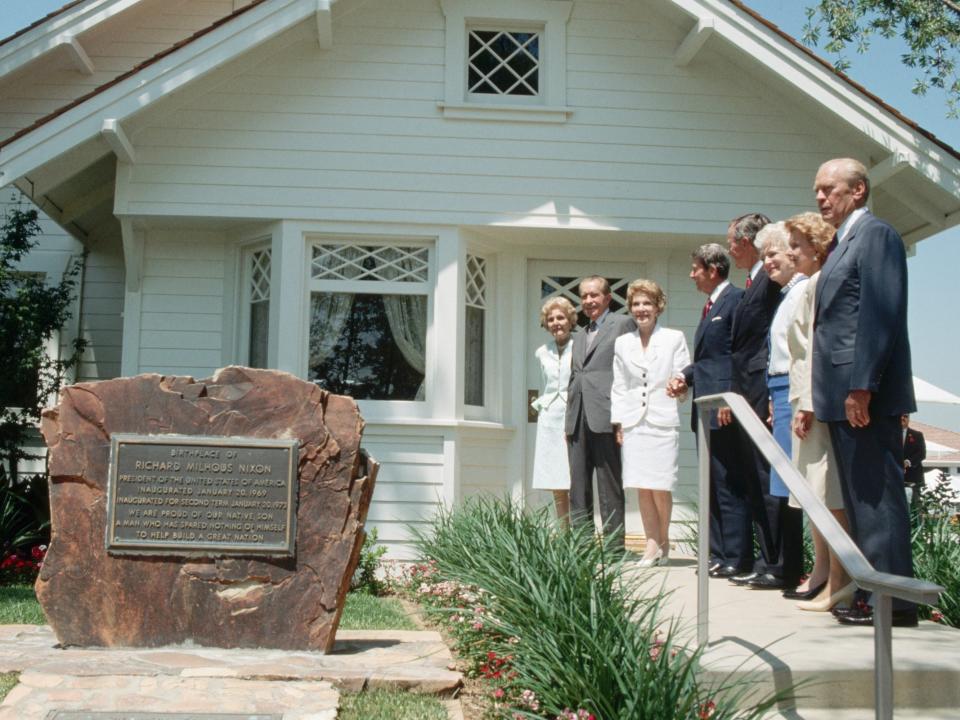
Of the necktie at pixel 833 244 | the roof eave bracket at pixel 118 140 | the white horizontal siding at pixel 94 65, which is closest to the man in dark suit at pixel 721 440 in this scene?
the necktie at pixel 833 244

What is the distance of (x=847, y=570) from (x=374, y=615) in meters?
4.04

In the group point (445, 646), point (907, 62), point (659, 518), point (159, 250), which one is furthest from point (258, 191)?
point (907, 62)

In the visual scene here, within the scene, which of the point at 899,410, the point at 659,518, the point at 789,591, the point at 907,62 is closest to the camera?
the point at 899,410

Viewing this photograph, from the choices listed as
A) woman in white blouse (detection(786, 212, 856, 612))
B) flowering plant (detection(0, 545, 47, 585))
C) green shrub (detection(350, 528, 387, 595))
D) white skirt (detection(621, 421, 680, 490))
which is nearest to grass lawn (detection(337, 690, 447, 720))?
woman in white blouse (detection(786, 212, 856, 612))

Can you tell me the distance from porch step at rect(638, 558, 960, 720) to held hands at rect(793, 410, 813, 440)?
88 cm

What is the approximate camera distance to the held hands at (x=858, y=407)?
4.53 meters

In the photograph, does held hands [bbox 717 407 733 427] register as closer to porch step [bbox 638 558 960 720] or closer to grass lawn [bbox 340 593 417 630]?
porch step [bbox 638 558 960 720]

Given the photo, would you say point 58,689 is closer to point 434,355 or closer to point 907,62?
point 434,355

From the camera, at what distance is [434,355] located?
30.3 feet

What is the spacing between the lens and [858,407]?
4.55 m

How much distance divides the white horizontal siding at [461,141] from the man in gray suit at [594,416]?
195 centimetres

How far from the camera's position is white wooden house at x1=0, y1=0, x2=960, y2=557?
29.7ft

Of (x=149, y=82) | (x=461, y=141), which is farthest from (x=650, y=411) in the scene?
(x=149, y=82)

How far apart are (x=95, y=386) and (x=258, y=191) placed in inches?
180
